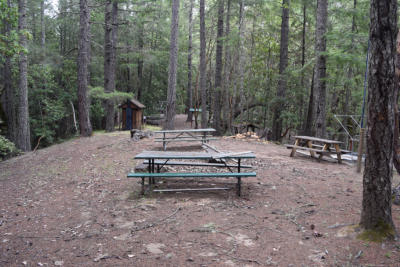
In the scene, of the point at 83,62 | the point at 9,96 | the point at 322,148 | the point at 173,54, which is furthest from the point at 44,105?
the point at 322,148

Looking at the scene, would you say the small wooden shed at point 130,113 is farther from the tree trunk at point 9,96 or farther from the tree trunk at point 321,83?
the tree trunk at point 321,83

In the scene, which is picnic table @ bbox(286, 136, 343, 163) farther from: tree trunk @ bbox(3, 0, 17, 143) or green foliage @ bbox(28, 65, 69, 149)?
green foliage @ bbox(28, 65, 69, 149)

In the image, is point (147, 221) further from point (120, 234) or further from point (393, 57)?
point (393, 57)

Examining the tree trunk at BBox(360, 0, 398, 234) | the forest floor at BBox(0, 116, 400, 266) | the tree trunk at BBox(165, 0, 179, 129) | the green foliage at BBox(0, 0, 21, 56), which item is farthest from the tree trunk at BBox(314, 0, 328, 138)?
the green foliage at BBox(0, 0, 21, 56)

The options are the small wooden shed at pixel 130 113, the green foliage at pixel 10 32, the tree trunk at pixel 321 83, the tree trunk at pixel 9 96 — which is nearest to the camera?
the green foliage at pixel 10 32

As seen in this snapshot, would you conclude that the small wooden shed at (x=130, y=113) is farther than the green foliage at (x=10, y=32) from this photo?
Yes


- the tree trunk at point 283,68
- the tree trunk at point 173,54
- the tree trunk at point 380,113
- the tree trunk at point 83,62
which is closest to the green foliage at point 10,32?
the tree trunk at point 83,62

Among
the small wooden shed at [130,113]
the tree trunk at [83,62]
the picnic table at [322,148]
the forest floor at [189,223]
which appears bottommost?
the forest floor at [189,223]

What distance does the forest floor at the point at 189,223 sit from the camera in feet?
11.4

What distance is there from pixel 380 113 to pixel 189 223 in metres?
2.80

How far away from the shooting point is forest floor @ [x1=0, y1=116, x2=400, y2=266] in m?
3.48

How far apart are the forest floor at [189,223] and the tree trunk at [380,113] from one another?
457 millimetres

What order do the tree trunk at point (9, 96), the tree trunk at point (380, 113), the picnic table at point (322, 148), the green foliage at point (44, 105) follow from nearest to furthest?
the tree trunk at point (380, 113), the picnic table at point (322, 148), the tree trunk at point (9, 96), the green foliage at point (44, 105)

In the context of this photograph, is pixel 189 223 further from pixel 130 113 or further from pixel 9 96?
pixel 9 96
